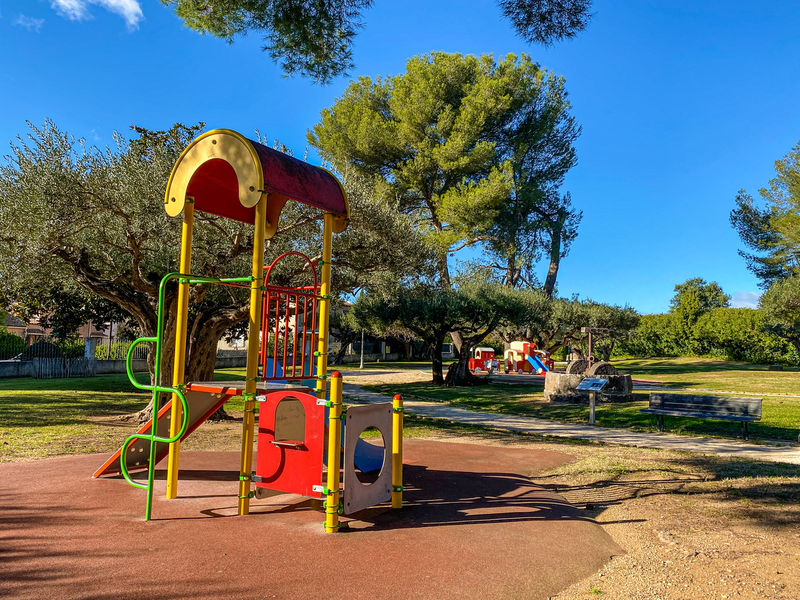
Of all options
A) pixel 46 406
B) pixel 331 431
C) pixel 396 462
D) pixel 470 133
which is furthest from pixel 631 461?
pixel 470 133

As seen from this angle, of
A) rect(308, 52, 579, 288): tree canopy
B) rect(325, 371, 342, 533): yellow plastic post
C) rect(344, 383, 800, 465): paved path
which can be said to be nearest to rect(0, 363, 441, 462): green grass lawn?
rect(344, 383, 800, 465): paved path

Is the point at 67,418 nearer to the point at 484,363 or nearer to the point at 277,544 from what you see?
the point at 277,544

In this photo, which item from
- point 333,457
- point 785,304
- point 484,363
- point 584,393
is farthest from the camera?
point 484,363

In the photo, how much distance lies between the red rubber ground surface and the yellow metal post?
A: 11.4 inches

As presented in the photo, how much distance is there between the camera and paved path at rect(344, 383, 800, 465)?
8.72 metres

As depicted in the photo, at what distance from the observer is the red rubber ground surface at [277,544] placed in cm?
350

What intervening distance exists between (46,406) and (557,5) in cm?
1453

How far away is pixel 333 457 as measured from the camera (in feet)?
15.8

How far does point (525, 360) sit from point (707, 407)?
19.7 metres

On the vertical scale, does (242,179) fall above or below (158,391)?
above

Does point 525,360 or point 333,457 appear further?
point 525,360

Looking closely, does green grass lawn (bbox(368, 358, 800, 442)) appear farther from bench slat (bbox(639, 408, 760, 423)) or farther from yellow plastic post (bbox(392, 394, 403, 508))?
yellow plastic post (bbox(392, 394, 403, 508))

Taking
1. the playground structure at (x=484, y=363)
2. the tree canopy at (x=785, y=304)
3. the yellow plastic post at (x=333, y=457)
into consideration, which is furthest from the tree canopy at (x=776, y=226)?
the yellow plastic post at (x=333, y=457)

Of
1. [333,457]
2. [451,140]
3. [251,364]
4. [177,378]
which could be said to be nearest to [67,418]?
[177,378]
